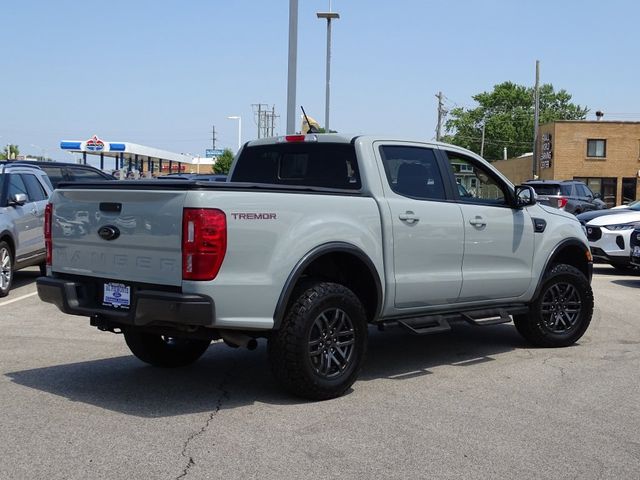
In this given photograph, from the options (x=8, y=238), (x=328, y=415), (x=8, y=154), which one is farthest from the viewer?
(x=8, y=154)

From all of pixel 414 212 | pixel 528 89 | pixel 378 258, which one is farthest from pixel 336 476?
pixel 528 89

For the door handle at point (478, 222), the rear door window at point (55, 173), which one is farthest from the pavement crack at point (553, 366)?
the rear door window at point (55, 173)

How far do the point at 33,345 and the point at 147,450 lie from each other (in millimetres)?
3624

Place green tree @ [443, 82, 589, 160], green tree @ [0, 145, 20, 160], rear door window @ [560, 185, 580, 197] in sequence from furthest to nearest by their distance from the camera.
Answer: green tree @ [443, 82, 589, 160] < green tree @ [0, 145, 20, 160] < rear door window @ [560, 185, 580, 197]

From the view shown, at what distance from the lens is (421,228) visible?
6707 millimetres

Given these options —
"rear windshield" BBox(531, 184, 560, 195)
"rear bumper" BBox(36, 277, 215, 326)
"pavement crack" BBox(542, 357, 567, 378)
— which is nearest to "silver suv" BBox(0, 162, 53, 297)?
"rear bumper" BBox(36, 277, 215, 326)

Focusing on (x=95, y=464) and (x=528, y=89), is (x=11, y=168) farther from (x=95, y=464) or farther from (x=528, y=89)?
(x=528, y=89)

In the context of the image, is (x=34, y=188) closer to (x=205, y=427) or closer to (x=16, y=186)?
(x=16, y=186)

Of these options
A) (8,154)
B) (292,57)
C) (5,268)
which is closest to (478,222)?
(5,268)

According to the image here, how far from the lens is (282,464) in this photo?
4.57 meters

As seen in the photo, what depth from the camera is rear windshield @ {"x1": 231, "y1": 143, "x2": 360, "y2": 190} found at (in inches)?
265

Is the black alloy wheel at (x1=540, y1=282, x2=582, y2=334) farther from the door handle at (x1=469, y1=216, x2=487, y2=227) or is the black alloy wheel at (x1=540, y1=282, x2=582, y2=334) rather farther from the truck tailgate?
the truck tailgate

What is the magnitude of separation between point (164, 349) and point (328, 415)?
6.50 feet

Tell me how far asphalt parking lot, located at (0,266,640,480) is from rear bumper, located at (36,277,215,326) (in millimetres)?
646
